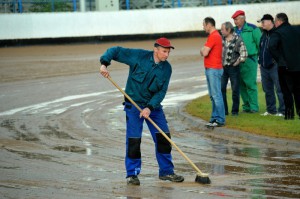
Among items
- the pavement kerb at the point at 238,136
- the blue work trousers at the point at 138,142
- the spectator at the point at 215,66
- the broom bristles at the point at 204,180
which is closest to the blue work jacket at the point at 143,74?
the blue work trousers at the point at 138,142

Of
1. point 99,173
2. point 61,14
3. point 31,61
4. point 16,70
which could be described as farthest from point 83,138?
point 61,14

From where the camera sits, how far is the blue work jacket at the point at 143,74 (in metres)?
11.0

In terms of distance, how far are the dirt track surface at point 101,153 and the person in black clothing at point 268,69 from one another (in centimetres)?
175

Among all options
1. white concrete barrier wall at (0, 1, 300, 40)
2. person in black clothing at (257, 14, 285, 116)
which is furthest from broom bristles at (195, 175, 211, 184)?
white concrete barrier wall at (0, 1, 300, 40)

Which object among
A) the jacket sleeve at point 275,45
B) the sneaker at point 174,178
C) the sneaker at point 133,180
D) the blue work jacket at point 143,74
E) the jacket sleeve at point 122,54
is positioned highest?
the jacket sleeve at point 122,54

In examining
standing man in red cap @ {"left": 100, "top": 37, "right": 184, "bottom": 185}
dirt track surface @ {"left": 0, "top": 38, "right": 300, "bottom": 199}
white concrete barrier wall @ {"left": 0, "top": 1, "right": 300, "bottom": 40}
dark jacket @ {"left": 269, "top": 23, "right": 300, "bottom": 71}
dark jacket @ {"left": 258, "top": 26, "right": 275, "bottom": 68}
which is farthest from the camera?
white concrete barrier wall @ {"left": 0, "top": 1, "right": 300, "bottom": 40}

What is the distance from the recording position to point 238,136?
15.1m

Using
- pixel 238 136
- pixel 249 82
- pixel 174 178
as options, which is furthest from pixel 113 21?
pixel 174 178

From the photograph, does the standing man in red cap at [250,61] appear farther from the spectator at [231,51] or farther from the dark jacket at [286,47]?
the dark jacket at [286,47]

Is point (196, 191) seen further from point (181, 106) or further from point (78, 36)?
point (78, 36)

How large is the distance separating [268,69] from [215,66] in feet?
5.30

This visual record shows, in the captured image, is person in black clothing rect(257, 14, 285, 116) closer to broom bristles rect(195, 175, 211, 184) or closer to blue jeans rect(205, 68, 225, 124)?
blue jeans rect(205, 68, 225, 124)

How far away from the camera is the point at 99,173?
38.1 ft

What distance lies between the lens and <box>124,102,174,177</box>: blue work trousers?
11.1 metres
